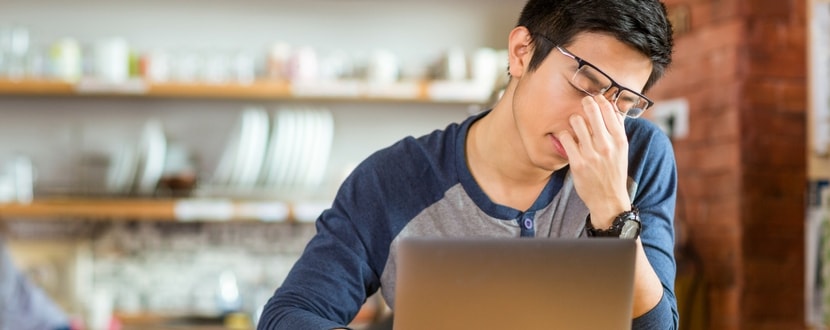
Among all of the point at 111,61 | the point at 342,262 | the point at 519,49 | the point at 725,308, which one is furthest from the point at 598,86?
the point at 111,61

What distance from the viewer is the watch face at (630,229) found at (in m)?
1.23

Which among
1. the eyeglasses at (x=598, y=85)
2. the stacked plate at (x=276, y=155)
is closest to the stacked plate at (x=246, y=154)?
the stacked plate at (x=276, y=155)

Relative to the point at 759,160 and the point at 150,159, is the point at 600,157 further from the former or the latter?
the point at 150,159

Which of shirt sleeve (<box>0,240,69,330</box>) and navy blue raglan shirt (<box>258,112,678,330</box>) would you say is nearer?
navy blue raglan shirt (<box>258,112,678,330</box>)

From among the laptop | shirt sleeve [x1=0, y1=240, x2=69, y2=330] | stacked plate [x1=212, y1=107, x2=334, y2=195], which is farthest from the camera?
stacked plate [x1=212, y1=107, x2=334, y2=195]

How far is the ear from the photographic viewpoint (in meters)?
1.43

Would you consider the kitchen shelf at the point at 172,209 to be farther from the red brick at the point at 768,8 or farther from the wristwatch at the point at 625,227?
the wristwatch at the point at 625,227

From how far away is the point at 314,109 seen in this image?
3.94 m

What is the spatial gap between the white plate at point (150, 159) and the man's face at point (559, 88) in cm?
256

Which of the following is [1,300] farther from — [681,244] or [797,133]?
[797,133]

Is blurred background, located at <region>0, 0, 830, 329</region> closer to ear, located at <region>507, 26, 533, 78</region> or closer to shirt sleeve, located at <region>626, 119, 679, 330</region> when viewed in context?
shirt sleeve, located at <region>626, 119, 679, 330</region>

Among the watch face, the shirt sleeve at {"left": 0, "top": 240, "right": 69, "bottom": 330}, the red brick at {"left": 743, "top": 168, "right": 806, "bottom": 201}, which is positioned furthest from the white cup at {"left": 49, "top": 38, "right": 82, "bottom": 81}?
the watch face

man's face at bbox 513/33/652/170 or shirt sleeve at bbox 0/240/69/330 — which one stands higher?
man's face at bbox 513/33/652/170

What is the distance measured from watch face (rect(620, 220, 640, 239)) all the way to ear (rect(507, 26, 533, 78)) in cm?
29
